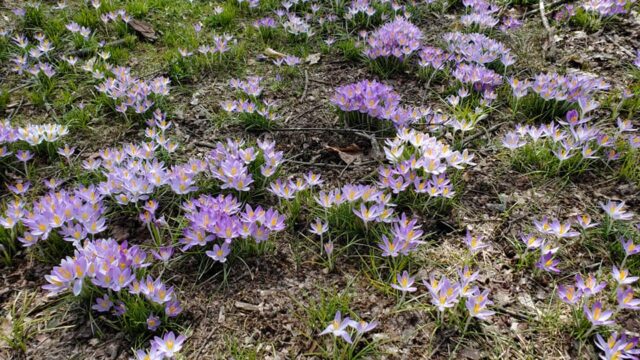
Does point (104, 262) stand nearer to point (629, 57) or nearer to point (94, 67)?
point (94, 67)

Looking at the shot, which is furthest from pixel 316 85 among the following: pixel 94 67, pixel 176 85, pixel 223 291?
pixel 223 291

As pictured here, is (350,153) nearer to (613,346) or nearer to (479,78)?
(479,78)

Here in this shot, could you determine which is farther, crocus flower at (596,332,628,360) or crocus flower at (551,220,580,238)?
crocus flower at (551,220,580,238)

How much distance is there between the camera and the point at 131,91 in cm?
335

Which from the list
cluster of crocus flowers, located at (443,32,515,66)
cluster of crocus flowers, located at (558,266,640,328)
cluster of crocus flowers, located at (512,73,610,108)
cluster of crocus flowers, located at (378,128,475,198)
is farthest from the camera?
cluster of crocus flowers, located at (443,32,515,66)

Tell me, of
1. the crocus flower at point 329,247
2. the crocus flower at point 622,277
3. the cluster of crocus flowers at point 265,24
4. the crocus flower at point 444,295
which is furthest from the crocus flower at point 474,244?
the cluster of crocus flowers at point 265,24

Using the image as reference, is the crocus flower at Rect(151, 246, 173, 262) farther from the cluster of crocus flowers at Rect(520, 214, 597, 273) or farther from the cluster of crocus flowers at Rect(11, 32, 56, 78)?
the cluster of crocus flowers at Rect(11, 32, 56, 78)

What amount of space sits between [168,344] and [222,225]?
58 cm

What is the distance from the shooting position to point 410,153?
9.08 ft

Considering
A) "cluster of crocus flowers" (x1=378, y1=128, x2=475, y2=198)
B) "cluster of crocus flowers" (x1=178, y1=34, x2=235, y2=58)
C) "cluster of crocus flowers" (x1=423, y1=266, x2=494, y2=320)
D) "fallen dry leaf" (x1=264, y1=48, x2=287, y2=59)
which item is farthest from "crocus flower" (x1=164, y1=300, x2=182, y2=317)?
"fallen dry leaf" (x1=264, y1=48, x2=287, y2=59)

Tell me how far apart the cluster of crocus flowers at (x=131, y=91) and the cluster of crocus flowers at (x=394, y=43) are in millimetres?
1587

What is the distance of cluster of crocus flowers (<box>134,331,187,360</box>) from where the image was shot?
180cm

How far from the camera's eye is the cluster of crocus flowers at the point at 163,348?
5.92ft

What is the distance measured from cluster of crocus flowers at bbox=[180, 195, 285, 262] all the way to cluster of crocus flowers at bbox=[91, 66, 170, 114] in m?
1.22
